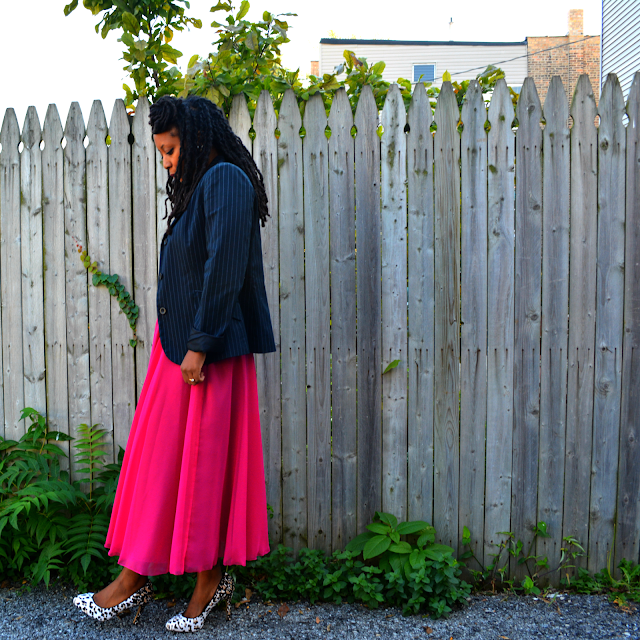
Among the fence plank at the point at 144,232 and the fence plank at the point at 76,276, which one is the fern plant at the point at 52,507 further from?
the fence plank at the point at 144,232

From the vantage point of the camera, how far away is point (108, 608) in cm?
232

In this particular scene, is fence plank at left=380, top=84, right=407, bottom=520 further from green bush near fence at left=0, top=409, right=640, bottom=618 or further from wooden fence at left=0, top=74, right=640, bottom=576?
green bush near fence at left=0, top=409, right=640, bottom=618

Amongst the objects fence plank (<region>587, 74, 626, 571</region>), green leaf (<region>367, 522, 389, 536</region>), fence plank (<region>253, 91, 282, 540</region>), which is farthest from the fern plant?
fence plank (<region>587, 74, 626, 571</region>)

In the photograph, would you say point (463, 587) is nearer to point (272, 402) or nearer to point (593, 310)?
point (272, 402)

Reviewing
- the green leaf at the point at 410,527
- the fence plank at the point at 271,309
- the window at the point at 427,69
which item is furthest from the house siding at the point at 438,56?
the green leaf at the point at 410,527

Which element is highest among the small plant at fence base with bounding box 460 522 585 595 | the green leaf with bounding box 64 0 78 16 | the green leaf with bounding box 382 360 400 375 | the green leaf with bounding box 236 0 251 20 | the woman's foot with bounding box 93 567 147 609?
the green leaf with bounding box 64 0 78 16

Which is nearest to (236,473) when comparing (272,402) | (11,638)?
(272,402)

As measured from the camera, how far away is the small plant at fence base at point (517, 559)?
2.82 m

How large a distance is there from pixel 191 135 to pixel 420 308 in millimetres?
1378

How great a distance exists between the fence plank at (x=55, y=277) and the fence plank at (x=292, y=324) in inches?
48.1

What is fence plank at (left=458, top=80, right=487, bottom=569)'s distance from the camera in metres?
2.79

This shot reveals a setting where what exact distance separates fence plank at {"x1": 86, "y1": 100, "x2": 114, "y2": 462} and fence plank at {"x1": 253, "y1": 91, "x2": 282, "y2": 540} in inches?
33.0

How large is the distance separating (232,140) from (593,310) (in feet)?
6.34

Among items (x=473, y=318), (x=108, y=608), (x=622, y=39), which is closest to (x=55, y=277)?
(x=108, y=608)
